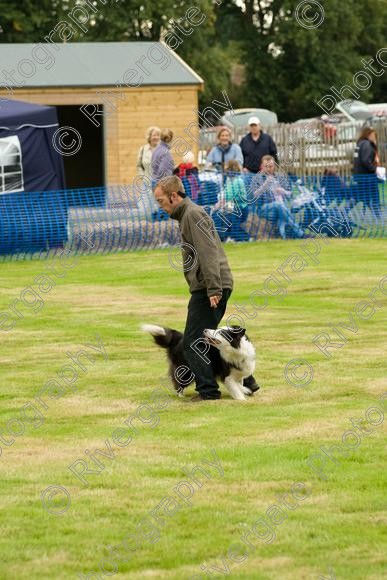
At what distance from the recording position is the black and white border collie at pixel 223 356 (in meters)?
9.09

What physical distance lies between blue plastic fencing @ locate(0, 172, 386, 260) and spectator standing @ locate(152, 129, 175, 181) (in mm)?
364

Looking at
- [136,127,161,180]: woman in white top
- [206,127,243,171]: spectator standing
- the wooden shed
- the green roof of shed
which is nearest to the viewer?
[136,127,161,180]: woman in white top

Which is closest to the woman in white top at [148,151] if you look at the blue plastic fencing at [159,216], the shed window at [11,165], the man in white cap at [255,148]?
the blue plastic fencing at [159,216]

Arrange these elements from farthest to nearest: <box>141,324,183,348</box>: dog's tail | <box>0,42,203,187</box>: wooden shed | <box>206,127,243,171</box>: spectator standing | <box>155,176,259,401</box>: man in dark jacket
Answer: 1. <box>0,42,203,187</box>: wooden shed
2. <box>206,127,243,171</box>: spectator standing
3. <box>141,324,183,348</box>: dog's tail
4. <box>155,176,259,401</box>: man in dark jacket

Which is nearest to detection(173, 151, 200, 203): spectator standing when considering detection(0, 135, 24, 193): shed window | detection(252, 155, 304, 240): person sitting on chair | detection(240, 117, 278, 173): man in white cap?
detection(252, 155, 304, 240): person sitting on chair

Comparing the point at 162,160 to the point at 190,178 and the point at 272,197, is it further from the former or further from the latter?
the point at 272,197

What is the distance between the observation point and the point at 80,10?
4656 cm

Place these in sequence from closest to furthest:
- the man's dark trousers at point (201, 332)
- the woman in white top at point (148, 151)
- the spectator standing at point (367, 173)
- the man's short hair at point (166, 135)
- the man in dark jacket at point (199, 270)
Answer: the man in dark jacket at point (199, 270) → the man's dark trousers at point (201, 332) → the man's short hair at point (166, 135) → the woman in white top at point (148, 151) → the spectator standing at point (367, 173)

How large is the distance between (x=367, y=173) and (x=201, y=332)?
13.1m

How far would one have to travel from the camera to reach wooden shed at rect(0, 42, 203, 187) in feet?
89.0

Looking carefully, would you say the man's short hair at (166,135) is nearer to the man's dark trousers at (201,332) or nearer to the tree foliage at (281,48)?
the man's dark trousers at (201,332)

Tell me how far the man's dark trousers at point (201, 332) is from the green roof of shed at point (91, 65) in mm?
18465

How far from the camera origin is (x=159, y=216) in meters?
20.1

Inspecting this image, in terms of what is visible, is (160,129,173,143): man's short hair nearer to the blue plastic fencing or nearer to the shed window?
the blue plastic fencing
